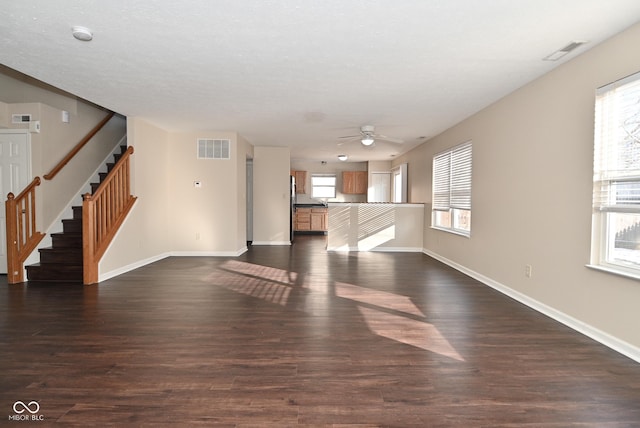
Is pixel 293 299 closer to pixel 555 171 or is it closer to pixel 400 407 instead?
pixel 400 407

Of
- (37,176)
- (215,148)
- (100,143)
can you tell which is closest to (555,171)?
(215,148)

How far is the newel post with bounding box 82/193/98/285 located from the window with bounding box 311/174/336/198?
7922mm

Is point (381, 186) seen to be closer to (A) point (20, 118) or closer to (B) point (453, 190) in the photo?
(B) point (453, 190)

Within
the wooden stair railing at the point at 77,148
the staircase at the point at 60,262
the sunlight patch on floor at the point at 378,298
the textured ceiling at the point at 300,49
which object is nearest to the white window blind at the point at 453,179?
the textured ceiling at the point at 300,49

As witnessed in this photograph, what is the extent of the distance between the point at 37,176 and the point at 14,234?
0.88 meters

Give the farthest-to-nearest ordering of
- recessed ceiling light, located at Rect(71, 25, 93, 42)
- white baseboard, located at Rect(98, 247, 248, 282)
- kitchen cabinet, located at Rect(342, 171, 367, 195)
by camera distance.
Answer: kitchen cabinet, located at Rect(342, 171, 367, 195)
white baseboard, located at Rect(98, 247, 248, 282)
recessed ceiling light, located at Rect(71, 25, 93, 42)

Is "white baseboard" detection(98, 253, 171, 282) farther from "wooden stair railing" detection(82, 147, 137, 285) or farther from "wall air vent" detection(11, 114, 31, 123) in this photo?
"wall air vent" detection(11, 114, 31, 123)

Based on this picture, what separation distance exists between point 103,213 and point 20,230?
45.3 inches

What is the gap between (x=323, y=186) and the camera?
11773 mm

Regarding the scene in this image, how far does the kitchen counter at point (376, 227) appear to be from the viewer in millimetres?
7594

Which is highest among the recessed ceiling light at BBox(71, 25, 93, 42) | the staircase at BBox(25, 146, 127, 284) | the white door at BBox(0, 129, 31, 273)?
the recessed ceiling light at BBox(71, 25, 93, 42)

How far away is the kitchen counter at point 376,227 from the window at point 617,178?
15.6ft

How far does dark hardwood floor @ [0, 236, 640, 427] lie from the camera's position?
1.76 meters

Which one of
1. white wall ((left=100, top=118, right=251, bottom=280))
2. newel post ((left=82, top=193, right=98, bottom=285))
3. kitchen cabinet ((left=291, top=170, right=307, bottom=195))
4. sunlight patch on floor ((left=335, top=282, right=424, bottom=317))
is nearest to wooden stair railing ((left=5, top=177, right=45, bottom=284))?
newel post ((left=82, top=193, right=98, bottom=285))
